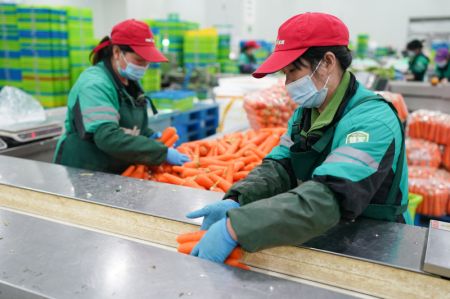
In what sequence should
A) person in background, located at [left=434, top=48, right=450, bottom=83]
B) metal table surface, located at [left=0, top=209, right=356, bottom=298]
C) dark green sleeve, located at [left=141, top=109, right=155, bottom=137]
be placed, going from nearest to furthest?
metal table surface, located at [left=0, top=209, right=356, bottom=298], dark green sleeve, located at [left=141, top=109, right=155, bottom=137], person in background, located at [left=434, top=48, right=450, bottom=83]

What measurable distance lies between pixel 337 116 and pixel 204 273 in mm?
725

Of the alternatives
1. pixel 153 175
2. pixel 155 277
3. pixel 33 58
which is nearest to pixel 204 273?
pixel 155 277

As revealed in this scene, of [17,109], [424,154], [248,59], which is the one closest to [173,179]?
[17,109]

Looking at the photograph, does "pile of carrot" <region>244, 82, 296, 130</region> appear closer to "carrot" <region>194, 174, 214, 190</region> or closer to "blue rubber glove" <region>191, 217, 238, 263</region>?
"carrot" <region>194, 174, 214, 190</region>

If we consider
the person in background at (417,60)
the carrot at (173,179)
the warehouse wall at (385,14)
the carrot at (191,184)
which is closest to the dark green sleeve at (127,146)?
the carrot at (173,179)

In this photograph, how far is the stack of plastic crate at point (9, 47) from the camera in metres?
4.00

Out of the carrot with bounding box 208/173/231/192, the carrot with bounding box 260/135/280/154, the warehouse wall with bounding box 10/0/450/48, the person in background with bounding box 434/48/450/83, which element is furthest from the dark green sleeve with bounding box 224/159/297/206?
the person in background with bounding box 434/48/450/83

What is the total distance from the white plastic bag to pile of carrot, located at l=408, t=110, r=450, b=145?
3395 mm

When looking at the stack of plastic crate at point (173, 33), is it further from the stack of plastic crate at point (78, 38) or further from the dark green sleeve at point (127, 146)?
the dark green sleeve at point (127, 146)

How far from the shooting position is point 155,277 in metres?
1.01

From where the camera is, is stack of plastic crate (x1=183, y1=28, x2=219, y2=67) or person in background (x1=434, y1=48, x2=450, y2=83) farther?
person in background (x1=434, y1=48, x2=450, y2=83)

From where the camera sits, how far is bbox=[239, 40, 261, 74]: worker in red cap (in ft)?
34.0

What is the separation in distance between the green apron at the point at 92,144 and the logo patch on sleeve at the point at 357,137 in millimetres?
1500

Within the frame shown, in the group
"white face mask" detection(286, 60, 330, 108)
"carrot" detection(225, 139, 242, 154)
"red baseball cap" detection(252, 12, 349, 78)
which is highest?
"red baseball cap" detection(252, 12, 349, 78)
